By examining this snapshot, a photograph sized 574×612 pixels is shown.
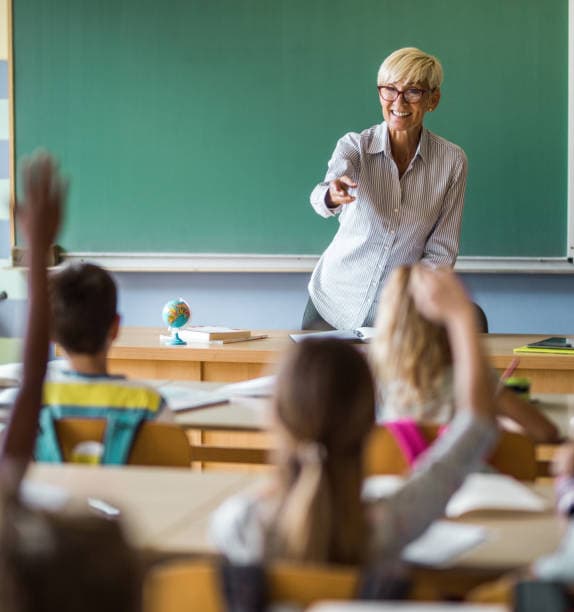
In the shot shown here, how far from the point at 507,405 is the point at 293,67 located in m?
3.07

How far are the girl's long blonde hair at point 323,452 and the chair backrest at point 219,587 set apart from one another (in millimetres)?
134

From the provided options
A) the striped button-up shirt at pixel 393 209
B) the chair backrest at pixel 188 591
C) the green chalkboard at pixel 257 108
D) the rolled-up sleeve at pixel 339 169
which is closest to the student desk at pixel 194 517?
→ the chair backrest at pixel 188 591

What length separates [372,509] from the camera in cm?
142

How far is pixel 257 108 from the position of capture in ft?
16.6

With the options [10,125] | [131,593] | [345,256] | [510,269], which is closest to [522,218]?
[510,269]

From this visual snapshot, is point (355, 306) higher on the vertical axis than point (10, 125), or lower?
lower

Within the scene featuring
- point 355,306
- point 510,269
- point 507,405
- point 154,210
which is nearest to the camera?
point 507,405

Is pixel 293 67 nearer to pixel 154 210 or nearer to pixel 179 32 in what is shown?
pixel 179 32

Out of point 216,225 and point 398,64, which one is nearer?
point 398,64

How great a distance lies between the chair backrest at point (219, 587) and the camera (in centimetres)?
115

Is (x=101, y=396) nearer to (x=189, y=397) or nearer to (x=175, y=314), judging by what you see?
(x=189, y=397)

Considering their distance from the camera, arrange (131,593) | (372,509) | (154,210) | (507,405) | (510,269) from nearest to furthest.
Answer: (131,593) < (372,509) < (507,405) < (510,269) < (154,210)

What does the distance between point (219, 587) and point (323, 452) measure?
246 millimetres

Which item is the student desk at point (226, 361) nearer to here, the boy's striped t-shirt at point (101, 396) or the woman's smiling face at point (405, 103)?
the woman's smiling face at point (405, 103)
